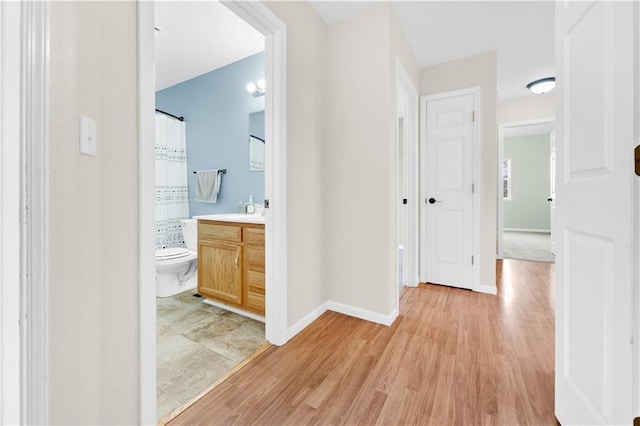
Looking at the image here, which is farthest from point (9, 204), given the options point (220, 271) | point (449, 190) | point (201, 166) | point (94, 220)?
point (449, 190)

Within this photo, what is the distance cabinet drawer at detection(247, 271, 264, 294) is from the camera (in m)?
2.04

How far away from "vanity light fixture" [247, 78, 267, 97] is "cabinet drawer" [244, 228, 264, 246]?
1.59 m

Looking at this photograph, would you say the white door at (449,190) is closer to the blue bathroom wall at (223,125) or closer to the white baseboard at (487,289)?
the white baseboard at (487,289)

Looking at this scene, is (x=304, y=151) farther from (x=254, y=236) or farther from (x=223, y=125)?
(x=223, y=125)

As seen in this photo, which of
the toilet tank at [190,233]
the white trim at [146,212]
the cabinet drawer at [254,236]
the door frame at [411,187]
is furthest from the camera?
the toilet tank at [190,233]

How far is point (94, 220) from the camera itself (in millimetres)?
857

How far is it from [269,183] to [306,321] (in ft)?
3.46

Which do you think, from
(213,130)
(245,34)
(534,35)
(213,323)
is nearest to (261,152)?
(213,130)

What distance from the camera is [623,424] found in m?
0.80

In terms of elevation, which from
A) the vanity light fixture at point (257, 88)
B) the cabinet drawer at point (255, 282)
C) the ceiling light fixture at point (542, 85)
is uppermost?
the ceiling light fixture at point (542, 85)

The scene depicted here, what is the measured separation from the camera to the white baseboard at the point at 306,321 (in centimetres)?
187

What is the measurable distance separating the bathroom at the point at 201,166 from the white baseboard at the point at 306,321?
193mm

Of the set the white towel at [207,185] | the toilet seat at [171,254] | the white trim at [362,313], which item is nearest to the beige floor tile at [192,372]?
the white trim at [362,313]

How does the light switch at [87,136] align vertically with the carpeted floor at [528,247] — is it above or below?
above
